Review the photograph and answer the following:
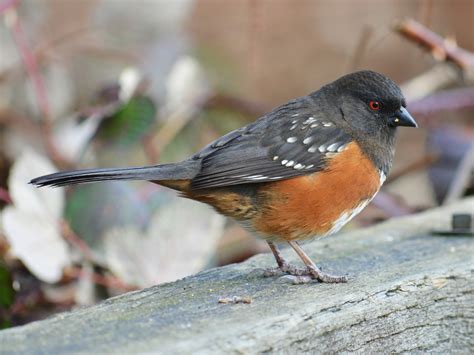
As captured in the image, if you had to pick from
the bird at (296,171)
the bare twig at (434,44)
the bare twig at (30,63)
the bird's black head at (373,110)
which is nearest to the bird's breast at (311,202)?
the bird at (296,171)

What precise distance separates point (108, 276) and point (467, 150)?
2.24 metres

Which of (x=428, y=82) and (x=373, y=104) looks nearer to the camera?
(x=373, y=104)

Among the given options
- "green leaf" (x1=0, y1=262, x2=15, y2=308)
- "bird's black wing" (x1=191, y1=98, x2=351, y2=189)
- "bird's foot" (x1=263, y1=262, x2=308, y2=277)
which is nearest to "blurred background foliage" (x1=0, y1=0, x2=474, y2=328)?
"green leaf" (x1=0, y1=262, x2=15, y2=308)

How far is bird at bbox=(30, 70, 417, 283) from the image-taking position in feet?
10.2

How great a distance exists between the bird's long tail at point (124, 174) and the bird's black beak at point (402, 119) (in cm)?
94

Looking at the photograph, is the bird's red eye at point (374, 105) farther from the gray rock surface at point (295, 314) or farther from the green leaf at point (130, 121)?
the green leaf at point (130, 121)

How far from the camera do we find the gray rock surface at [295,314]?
2.08 m

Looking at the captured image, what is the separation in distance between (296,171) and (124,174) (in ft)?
2.39

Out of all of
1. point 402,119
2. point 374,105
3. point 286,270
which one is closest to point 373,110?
point 374,105

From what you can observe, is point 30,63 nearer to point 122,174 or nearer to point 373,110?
point 122,174

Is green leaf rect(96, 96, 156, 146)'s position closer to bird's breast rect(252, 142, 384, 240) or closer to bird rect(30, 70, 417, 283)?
bird rect(30, 70, 417, 283)

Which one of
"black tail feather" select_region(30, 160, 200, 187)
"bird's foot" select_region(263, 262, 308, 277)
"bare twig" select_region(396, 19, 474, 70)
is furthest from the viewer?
"bare twig" select_region(396, 19, 474, 70)

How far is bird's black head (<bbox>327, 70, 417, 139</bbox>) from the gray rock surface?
573mm

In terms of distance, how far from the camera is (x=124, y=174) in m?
2.87
